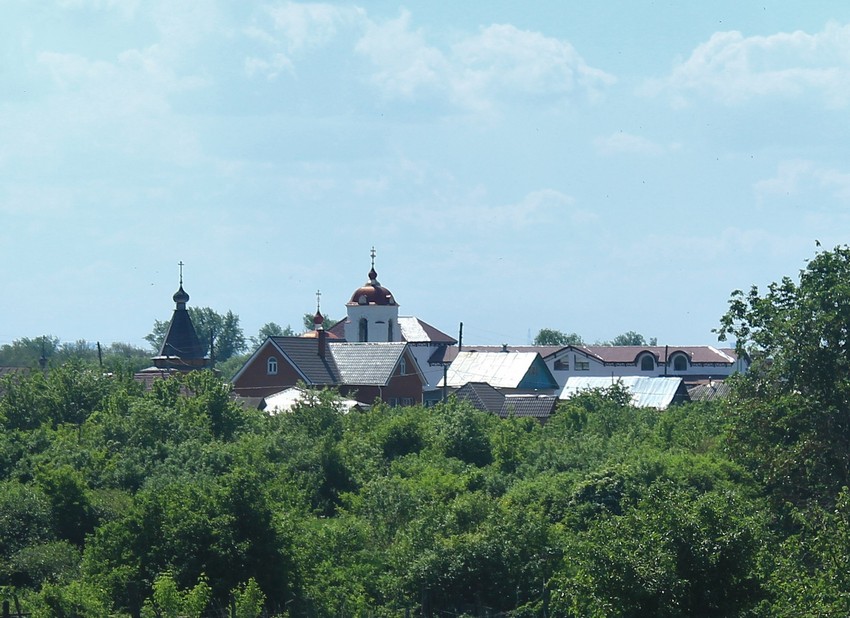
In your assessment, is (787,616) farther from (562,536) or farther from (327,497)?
(327,497)

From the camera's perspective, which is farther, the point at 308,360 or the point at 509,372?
the point at 509,372

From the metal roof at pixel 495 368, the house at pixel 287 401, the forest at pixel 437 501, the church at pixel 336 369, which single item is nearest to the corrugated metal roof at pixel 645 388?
the church at pixel 336 369

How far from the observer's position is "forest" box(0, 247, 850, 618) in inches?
607

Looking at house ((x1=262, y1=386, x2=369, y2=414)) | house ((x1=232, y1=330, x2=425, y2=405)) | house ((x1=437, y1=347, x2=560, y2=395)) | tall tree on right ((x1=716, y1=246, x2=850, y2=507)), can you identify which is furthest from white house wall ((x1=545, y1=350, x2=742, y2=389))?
tall tree on right ((x1=716, y1=246, x2=850, y2=507))

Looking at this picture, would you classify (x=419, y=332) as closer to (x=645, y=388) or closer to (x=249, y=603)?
(x=645, y=388)

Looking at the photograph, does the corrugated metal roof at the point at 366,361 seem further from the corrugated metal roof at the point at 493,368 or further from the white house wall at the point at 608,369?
the white house wall at the point at 608,369

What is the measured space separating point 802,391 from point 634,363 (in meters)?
57.0

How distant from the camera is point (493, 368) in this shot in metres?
68.1

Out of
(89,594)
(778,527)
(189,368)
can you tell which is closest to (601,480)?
(778,527)

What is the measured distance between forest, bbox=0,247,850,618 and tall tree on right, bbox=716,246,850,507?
A: 5cm

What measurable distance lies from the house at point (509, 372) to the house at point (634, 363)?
42.4ft

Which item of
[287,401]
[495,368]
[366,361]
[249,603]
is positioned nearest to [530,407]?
[366,361]

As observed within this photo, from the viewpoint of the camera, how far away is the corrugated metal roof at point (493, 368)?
218ft

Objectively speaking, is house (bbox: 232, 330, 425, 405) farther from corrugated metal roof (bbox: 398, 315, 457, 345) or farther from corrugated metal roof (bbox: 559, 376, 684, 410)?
corrugated metal roof (bbox: 398, 315, 457, 345)
